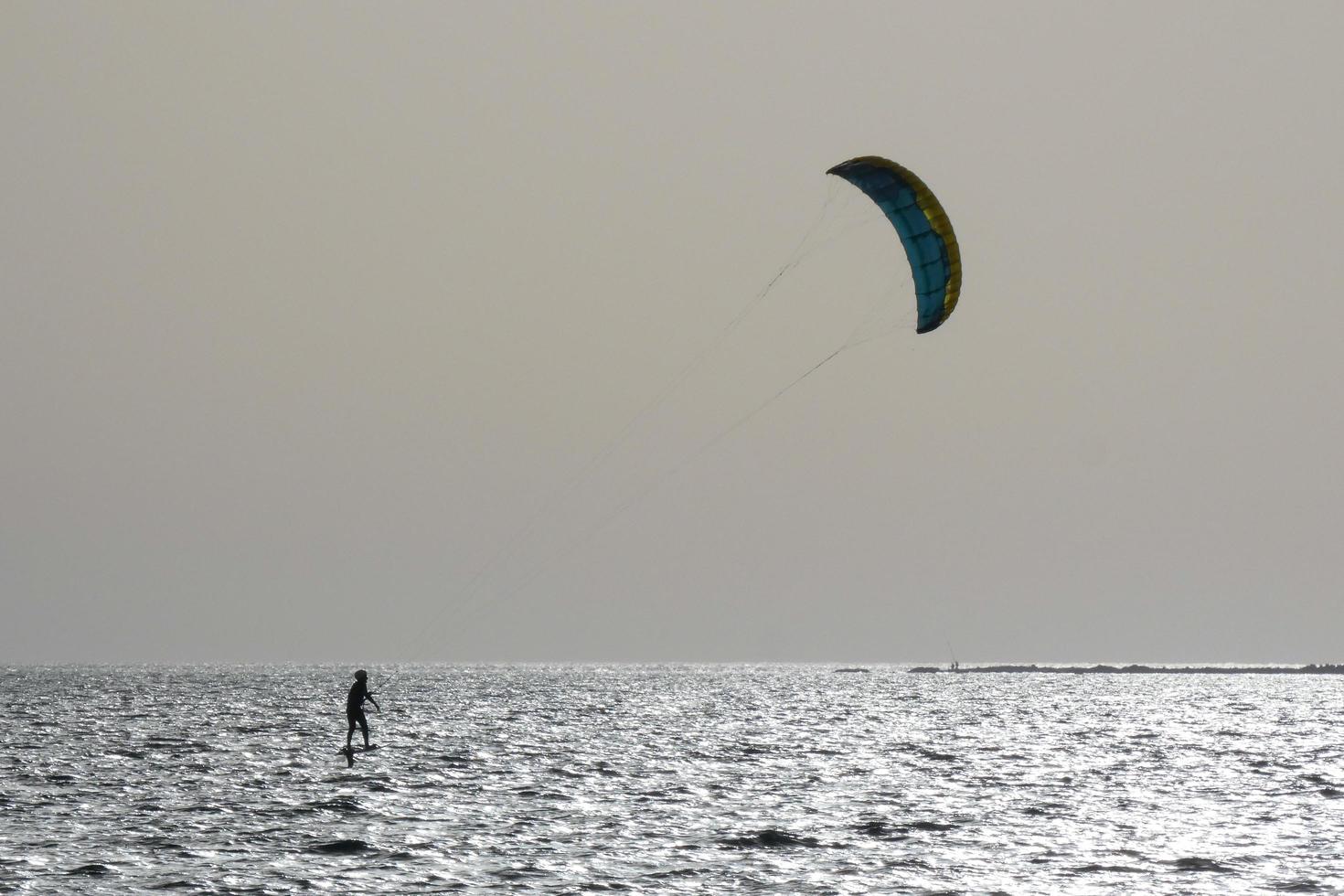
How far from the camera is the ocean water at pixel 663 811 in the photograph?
22.0 metres

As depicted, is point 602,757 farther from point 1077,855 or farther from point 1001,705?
point 1001,705

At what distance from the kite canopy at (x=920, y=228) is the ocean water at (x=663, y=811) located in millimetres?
10883

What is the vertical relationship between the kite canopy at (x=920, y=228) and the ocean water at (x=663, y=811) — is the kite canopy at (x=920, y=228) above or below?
above

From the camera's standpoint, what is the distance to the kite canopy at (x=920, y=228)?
109ft

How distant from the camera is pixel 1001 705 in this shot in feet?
318

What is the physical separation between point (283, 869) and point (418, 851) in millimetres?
2484

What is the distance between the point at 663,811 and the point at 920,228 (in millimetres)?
13653

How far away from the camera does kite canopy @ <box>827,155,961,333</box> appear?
109ft

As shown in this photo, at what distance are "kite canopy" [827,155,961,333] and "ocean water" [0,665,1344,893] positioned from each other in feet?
35.7

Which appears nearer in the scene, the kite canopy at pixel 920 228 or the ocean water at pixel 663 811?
the ocean water at pixel 663 811

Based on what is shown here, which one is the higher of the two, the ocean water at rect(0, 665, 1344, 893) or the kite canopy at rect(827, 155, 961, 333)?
the kite canopy at rect(827, 155, 961, 333)

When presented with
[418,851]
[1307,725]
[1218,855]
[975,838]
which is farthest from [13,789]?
[1307,725]

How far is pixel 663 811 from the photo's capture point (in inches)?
1173

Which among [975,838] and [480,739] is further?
[480,739]
